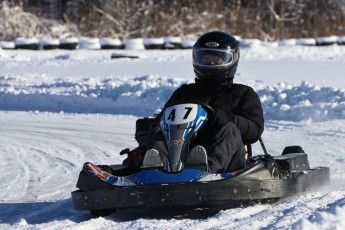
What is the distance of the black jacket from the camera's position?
581 cm

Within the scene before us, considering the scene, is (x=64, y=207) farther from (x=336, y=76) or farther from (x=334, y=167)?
(x=336, y=76)

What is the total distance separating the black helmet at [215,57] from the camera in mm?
6203

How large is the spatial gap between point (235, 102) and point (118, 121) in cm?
519

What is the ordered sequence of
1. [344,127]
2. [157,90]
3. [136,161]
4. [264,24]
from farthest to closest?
[264,24] → [157,90] → [344,127] → [136,161]

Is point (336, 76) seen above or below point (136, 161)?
below

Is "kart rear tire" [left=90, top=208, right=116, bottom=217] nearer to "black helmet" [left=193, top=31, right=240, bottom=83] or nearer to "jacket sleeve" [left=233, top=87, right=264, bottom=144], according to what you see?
"jacket sleeve" [left=233, top=87, right=264, bottom=144]

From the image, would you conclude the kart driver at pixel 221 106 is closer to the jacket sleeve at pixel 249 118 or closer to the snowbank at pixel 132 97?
the jacket sleeve at pixel 249 118

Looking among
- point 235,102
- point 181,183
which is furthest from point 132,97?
point 181,183

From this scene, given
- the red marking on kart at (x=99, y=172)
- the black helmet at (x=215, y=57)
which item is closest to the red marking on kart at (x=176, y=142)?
the red marking on kart at (x=99, y=172)

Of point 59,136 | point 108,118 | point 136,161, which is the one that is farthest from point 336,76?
point 136,161

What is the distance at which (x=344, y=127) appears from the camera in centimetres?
955

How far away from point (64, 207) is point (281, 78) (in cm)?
860

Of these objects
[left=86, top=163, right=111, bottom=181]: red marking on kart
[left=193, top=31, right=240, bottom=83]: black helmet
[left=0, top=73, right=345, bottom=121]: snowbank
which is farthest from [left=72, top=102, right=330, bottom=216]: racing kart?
[left=0, top=73, right=345, bottom=121]: snowbank

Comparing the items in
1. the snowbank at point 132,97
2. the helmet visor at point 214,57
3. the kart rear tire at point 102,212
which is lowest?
the snowbank at point 132,97
